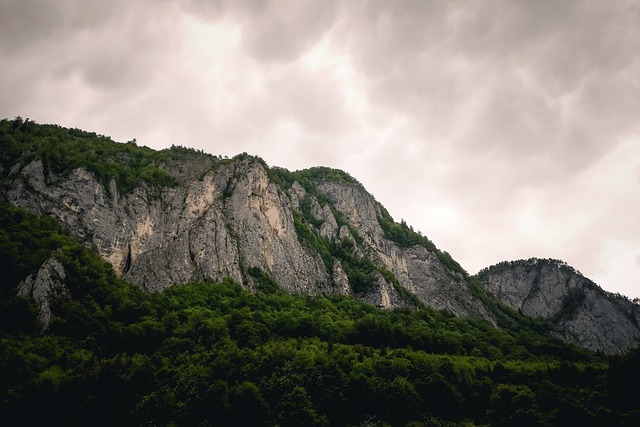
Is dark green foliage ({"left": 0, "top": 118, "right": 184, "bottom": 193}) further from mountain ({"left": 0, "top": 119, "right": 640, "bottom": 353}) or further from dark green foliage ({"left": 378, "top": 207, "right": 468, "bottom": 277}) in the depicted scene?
dark green foliage ({"left": 378, "top": 207, "right": 468, "bottom": 277})

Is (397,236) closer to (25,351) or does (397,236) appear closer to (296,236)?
(296,236)

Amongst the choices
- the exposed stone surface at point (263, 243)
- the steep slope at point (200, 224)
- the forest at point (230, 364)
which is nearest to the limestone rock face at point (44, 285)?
the exposed stone surface at point (263, 243)

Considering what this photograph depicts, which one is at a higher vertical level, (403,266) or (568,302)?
(568,302)

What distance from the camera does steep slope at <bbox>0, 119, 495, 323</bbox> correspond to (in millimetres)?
84688

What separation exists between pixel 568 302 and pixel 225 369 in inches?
5645

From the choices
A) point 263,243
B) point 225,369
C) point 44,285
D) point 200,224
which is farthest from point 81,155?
point 225,369

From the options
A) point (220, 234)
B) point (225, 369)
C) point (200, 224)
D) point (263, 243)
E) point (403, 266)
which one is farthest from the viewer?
point (403, 266)

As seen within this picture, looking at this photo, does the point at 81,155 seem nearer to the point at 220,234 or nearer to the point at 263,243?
the point at 220,234

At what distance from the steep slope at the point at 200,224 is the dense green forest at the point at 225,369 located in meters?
6.88

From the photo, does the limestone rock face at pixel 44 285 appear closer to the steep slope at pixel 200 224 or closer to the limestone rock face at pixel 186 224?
the steep slope at pixel 200 224

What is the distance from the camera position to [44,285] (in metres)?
61.7

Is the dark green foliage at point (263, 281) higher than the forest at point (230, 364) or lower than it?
higher

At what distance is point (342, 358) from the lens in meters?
62.0

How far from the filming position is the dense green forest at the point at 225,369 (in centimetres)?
4859
